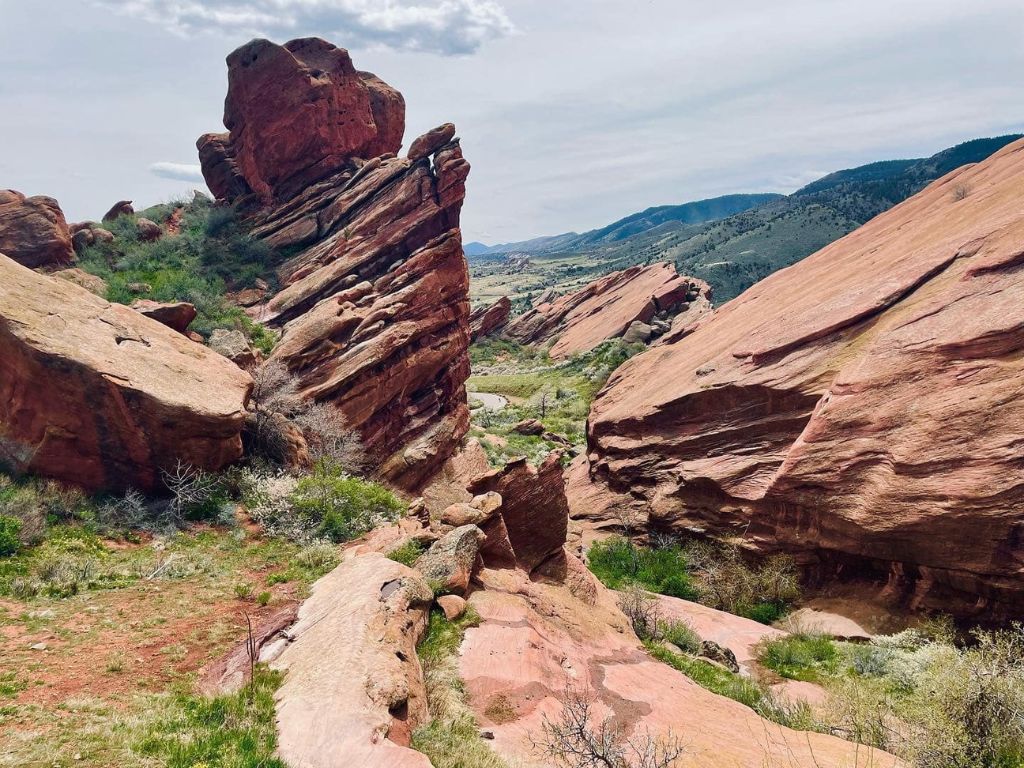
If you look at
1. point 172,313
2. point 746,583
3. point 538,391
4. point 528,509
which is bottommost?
point 746,583

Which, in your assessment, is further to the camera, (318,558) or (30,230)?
(30,230)

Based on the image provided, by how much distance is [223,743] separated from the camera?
5.96 m

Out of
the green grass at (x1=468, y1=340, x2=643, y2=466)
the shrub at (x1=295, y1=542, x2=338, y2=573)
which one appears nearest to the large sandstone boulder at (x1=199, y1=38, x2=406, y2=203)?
the green grass at (x1=468, y1=340, x2=643, y2=466)

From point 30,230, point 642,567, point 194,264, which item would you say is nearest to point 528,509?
point 642,567

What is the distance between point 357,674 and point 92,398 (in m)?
11.4

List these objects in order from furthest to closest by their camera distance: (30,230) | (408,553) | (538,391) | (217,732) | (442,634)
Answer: (538,391) → (30,230) → (408,553) → (442,634) → (217,732)

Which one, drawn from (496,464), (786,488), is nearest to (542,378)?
(496,464)

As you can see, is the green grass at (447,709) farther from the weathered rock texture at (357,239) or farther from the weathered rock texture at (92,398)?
the weathered rock texture at (357,239)

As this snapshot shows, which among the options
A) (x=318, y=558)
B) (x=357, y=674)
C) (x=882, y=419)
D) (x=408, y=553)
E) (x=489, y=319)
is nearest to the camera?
(x=357, y=674)

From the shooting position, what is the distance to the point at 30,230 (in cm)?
2500

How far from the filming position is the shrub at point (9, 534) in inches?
423

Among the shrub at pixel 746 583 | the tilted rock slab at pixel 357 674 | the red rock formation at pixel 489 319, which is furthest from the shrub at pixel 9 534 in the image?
the red rock formation at pixel 489 319

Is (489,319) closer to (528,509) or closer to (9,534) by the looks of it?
(528,509)

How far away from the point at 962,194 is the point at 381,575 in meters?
29.3
